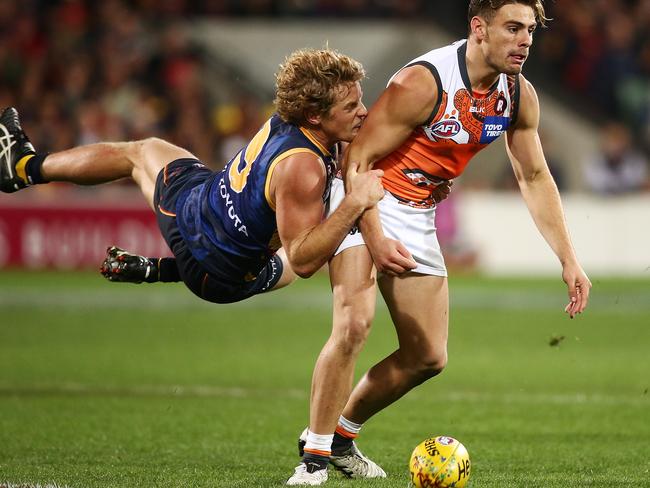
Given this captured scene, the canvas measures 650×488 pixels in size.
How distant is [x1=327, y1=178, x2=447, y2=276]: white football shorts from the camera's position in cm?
636

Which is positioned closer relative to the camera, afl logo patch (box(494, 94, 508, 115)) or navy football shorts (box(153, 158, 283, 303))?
afl logo patch (box(494, 94, 508, 115))

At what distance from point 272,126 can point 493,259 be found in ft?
43.4

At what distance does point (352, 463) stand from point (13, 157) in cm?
299

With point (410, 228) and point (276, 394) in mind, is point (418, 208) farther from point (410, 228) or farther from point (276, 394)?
point (276, 394)

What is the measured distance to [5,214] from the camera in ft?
58.8

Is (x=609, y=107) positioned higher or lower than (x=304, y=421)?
higher

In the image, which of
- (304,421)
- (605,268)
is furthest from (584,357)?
(605,268)

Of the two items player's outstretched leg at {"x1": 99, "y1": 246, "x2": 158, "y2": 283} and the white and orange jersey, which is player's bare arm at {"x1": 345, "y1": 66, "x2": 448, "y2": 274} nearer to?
the white and orange jersey

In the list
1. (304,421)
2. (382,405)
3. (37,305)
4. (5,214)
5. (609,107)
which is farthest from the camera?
(609,107)

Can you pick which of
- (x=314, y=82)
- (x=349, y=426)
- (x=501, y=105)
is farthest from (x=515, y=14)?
(x=349, y=426)

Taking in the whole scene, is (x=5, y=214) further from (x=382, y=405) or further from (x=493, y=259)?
(x=382, y=405)

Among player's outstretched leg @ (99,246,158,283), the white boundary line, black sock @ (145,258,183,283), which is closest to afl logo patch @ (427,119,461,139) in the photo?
black sock @ (145,258,183,283)

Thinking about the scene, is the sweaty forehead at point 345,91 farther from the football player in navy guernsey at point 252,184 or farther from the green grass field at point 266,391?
the green grass field at point 266,391

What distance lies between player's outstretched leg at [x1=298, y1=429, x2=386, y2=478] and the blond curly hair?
175cm
